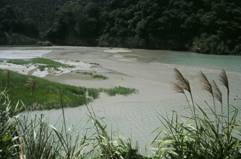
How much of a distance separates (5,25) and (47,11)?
18.2 m

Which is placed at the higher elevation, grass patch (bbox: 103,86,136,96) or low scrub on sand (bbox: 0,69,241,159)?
low scrub on sand (bbox: 0,69,241,159)

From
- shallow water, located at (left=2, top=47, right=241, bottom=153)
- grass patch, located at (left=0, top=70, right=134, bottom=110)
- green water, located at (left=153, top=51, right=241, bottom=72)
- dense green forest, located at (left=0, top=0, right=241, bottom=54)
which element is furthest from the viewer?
dense green forest, located at (left=0, top=0, right=241, bottom=54)

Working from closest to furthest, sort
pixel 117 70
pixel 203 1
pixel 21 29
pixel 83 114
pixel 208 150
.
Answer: pixel 208 150 → pixel 83 114 → pixel 117 70 → pixel 203 1 → pixel 21 29

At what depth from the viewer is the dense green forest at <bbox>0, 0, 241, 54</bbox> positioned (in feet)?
172

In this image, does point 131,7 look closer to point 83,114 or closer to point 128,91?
point 128,91

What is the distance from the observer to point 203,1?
57156mm

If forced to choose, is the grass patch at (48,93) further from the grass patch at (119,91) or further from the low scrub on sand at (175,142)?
the low scrub on sand at (175,142)

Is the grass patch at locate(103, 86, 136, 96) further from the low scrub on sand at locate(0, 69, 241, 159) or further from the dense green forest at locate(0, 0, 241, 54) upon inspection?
the dense green forest at locate(0, 0, 241, 54)

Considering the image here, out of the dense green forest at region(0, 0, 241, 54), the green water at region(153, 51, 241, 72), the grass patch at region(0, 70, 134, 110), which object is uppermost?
the dense green forest at region(0, 0, 241, 54)

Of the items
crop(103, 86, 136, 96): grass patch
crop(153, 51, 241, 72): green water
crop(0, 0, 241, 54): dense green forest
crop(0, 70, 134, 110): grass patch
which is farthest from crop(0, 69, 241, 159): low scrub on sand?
crop(0, 0, 241, 54): dense green forest

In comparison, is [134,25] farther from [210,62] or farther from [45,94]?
[45,94]

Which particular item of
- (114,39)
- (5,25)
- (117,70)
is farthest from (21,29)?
(117,70)

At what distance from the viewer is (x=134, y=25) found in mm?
65000

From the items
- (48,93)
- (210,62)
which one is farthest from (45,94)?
(210,62)
